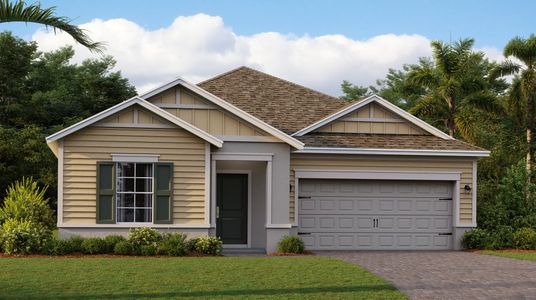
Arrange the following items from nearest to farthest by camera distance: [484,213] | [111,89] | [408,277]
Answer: [408,277] < [484,213] < [111,89]

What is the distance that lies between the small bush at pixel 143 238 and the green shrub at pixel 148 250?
0.38 feet

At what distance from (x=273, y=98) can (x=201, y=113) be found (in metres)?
5.11

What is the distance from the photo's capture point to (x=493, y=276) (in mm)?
14406

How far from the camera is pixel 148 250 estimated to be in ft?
57.4

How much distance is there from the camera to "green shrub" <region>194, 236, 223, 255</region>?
18.2 m

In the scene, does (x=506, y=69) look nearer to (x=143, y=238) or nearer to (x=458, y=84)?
(x=458, y=84)

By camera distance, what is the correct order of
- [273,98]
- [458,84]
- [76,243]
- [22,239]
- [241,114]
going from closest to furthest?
[22,239] → [76,243] → [241,114] → [273,98] → [458,84]

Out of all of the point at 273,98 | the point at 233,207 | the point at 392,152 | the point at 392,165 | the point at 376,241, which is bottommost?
the point at 376,241

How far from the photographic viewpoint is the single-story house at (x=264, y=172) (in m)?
18.4

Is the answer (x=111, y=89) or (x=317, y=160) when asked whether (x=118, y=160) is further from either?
(x=111, y=89)

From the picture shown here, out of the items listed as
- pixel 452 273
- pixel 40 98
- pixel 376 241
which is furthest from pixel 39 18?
pixel 40 98

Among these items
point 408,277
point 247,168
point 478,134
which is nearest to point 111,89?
point 478,134

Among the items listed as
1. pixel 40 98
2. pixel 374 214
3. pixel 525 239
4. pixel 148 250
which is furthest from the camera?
pixel 40 98

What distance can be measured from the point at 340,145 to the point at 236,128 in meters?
3.28
